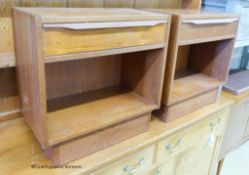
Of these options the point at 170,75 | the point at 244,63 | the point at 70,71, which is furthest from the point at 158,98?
the point at 244,63

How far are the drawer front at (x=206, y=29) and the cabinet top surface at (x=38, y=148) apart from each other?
1.46 feet

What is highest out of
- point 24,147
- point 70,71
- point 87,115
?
point 70,71

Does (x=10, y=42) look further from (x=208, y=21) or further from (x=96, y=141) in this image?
(x=208, y=21)

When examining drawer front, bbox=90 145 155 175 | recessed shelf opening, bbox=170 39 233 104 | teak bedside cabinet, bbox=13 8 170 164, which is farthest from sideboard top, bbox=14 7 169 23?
drawer front, bbox=90 145 155 175

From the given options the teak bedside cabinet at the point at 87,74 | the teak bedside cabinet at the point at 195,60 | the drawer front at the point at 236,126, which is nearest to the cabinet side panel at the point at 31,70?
the teak bedside cabinet at the point at 87,74

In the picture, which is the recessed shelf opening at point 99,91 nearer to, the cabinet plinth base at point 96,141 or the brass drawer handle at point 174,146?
the cabinet plinth base at point 96,141

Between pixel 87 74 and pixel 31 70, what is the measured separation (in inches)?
17.5

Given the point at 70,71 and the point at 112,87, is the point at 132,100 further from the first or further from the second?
the point at 70,71

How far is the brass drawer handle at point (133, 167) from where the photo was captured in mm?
1134

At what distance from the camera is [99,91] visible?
1312mm

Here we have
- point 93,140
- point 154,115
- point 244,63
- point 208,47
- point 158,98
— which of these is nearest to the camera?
point 93,140

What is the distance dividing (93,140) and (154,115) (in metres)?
0.45

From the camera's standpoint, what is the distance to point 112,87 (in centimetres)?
137

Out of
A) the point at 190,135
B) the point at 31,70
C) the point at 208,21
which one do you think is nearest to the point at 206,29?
the point at 208,21
